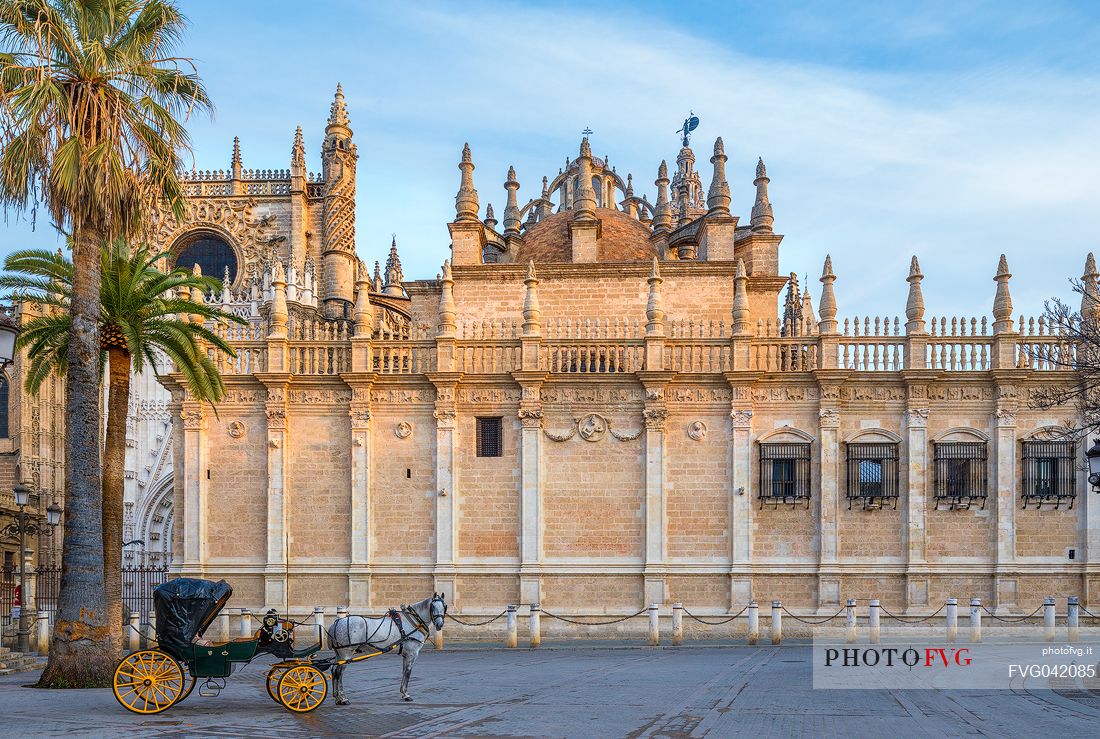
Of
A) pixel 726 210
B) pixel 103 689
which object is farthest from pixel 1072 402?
pixel 103 689

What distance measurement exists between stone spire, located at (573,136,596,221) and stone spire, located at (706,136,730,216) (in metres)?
3.58

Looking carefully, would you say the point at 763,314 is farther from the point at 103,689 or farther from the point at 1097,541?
the point at 103,689

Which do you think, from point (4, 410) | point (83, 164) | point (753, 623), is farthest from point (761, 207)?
point (4, 410)

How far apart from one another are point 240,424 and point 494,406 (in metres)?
6.55

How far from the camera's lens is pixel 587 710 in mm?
13852

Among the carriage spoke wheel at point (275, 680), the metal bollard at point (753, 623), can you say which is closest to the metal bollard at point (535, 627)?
the metal bollard at point (753, 623)

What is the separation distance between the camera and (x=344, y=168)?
5241 centimetres

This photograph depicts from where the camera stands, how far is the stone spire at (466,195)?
1321 inches

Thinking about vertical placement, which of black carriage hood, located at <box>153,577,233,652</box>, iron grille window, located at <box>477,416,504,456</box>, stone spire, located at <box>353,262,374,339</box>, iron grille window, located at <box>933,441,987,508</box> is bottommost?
black carriage hood, located at <box>153,577,233,652</box>

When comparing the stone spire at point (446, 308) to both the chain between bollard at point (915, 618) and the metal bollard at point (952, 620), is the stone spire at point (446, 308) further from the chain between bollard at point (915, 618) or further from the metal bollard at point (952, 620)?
the metal bollard at point (952, 620)

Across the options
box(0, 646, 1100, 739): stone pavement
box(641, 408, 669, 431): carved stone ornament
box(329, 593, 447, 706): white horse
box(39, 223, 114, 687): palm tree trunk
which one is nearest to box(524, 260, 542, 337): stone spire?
box(641, 408, 669, 431): carved stone ornament

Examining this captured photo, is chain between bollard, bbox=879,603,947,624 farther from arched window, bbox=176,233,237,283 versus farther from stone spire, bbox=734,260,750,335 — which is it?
arched window, bbox=176,233,237,283

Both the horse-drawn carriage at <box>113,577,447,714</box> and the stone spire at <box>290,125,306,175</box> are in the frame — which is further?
the stone spire at <box>290,125,306,175</box>

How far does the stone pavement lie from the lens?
477 inches
